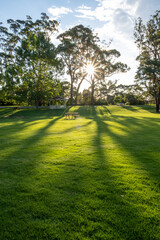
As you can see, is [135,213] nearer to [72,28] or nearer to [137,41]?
[137,41]

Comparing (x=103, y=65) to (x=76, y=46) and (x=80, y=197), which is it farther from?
(x=80, y=197)

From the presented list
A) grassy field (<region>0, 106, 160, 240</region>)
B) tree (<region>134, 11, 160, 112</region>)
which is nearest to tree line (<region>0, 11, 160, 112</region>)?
tree (<region>134, 11, 160, 112</region>)

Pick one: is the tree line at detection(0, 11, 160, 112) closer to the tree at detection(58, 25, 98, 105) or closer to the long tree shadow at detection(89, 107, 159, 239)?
the tree at detection(58, 25, 98, 105)

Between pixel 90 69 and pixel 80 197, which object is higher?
pixel 90 69

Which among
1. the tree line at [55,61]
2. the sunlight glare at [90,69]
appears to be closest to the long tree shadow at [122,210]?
the tree line at [55,61]

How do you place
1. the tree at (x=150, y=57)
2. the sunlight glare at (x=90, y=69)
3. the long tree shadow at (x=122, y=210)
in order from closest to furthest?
the long tree shadow at (x=122, y=210) < the tree at (x=150, y=57) < the sunlight glare at (x=90, y=69)

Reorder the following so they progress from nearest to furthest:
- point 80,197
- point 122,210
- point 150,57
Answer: point 122,210 → point 80,197 → point 150,57

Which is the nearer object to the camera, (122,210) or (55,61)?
(122,210)

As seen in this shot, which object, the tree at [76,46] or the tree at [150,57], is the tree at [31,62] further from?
the tree at [150,57]

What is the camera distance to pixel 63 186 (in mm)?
3748

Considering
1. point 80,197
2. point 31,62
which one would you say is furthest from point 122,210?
point 31,62

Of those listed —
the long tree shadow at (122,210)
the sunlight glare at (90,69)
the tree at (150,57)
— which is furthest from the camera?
the sunlight glare at (90,69)

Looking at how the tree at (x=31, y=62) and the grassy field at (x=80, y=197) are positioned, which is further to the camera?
the tree at (x=31, y=62)

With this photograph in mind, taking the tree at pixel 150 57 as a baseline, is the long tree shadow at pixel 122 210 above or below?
below
